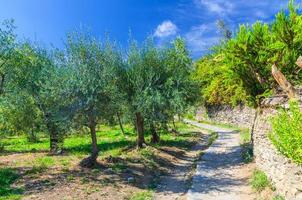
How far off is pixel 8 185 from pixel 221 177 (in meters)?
10.1

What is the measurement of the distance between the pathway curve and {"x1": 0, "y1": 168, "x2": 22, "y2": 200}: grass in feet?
22.5

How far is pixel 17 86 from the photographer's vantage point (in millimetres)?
24688

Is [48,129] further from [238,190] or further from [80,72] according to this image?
[238,190]

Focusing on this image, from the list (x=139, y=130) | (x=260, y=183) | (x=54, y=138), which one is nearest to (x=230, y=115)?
(x=139, y=130)

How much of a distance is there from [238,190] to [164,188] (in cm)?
339

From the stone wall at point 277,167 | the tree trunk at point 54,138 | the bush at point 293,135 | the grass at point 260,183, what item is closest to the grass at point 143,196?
the grass at point 260,183

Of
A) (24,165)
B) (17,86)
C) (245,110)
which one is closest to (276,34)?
(24,165)

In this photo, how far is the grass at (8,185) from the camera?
13.4m

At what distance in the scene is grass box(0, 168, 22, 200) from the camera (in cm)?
1340

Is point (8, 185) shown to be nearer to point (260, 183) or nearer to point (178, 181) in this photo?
point (178, 181)

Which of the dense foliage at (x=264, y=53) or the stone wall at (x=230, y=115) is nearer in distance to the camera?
the dense foliage at (x=264, y=53)

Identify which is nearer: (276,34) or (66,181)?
(66,181)

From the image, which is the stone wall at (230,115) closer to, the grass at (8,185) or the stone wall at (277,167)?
the stone wall at (277,167)

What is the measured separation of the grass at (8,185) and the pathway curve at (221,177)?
22.5 feet
